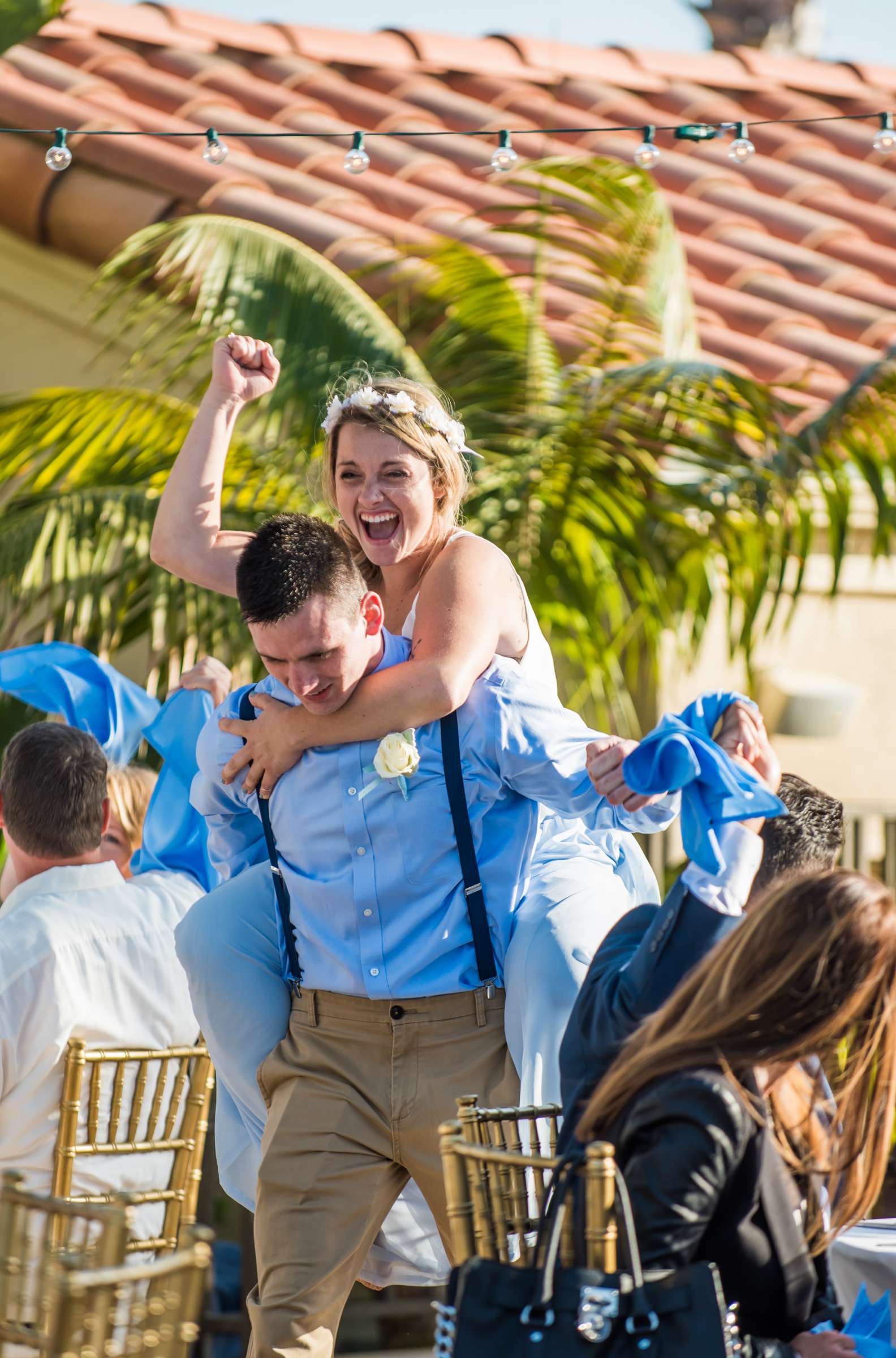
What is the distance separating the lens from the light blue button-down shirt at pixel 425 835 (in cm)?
271

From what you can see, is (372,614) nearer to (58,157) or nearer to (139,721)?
(139,721)

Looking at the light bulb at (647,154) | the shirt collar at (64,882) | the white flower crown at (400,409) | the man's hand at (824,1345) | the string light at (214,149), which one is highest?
the light bulb at (647,154)

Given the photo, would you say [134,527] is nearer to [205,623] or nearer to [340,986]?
[205,623]

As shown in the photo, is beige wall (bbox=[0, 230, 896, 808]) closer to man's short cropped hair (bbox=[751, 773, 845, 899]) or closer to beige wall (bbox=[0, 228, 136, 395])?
beige wall (bbox=[0, 228, 136, 395])

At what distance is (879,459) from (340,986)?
2.89 meters

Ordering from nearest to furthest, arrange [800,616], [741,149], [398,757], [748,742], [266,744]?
[748,742]
[398,757]
[266,744]
[741,149]
[800,616]

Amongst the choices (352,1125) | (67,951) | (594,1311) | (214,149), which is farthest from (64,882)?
(594,1311)

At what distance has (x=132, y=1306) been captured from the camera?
1.84 meters

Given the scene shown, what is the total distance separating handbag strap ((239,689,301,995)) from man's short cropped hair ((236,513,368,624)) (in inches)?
12.8

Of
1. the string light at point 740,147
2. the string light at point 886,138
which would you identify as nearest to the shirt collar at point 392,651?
the string light at point 740,147

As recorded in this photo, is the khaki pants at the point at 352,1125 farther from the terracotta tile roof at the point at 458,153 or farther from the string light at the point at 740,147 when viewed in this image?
the terracotta tile roof at the point at 458,153

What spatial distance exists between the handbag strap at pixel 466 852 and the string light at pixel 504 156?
1.76m

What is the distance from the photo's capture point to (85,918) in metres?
3.61

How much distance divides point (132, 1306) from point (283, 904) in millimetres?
1059
